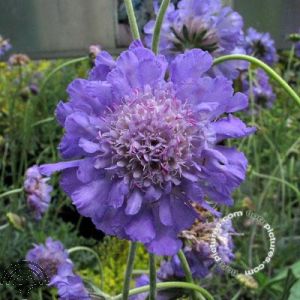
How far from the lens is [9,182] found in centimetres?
179

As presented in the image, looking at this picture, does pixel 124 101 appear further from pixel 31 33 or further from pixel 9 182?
pixel 9 182

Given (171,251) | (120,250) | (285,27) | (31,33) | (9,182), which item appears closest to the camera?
(171,251)

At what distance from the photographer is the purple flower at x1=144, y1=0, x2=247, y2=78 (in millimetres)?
646

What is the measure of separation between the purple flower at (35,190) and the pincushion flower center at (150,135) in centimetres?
63

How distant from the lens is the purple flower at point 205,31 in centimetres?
65

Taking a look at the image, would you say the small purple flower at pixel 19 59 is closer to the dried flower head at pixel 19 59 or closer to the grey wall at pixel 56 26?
the dried flower head at pixel 19 59

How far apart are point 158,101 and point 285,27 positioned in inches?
19.4

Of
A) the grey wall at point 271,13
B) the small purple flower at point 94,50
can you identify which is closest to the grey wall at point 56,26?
the small purple flower at point 94,50

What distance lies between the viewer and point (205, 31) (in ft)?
2.12

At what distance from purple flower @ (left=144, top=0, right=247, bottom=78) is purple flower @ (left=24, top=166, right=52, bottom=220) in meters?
0.43

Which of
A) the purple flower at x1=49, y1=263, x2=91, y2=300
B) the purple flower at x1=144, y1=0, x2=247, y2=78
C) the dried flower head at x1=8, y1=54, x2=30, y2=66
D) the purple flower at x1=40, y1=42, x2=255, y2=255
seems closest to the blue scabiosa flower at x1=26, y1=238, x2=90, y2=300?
the purple flower at x1=49, y1=263, x2=91, y2=300

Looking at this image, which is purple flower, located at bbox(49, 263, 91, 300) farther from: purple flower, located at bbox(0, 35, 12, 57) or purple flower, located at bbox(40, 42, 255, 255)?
purple flower, located at bbox(0, 35, 12, 57)

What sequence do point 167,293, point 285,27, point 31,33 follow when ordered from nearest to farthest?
point 167,293
point 285,27
point 31,33

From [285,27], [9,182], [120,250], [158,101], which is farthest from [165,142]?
[9,182]
